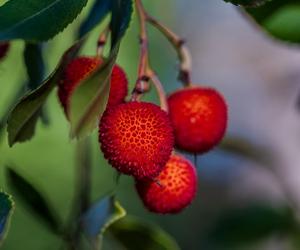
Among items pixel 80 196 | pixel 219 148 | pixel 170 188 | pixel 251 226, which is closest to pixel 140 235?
pixel 80 196

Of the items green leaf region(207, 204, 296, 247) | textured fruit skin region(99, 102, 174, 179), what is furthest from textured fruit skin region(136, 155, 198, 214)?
green leaf region(207, 204, 296, 247)

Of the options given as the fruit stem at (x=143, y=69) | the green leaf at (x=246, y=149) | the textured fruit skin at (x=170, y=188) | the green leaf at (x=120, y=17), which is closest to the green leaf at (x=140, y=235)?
the textured fruit skin at (x=170, y=188)

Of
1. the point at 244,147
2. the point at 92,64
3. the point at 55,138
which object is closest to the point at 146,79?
the point at 92,64

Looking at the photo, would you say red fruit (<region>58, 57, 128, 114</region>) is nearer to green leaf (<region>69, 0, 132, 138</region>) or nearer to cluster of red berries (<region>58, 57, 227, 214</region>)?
cluster of red berries (<region>58, 57, 227, 214</region>)

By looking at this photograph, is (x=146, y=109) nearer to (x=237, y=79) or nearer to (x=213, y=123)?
(x=213, y=123)

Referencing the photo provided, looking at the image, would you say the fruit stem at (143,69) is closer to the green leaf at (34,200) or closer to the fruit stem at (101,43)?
the fruit stem at (101,43)

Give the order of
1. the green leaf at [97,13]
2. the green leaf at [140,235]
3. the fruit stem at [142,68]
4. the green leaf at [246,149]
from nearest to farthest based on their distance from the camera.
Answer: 1. the fruit stem at [142,68]
2. the green leaf at [97,13]
3. the green leaf at [140,235]
4. the green leaf at [246,149]

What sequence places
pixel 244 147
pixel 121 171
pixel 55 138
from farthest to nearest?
pixel 55 138, pixel 244 147, pixel 121 171

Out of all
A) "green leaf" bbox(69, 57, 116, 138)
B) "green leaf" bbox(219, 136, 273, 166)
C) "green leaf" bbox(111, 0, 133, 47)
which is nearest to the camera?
"green leaf" bbox(69, 57, 116, 138)
